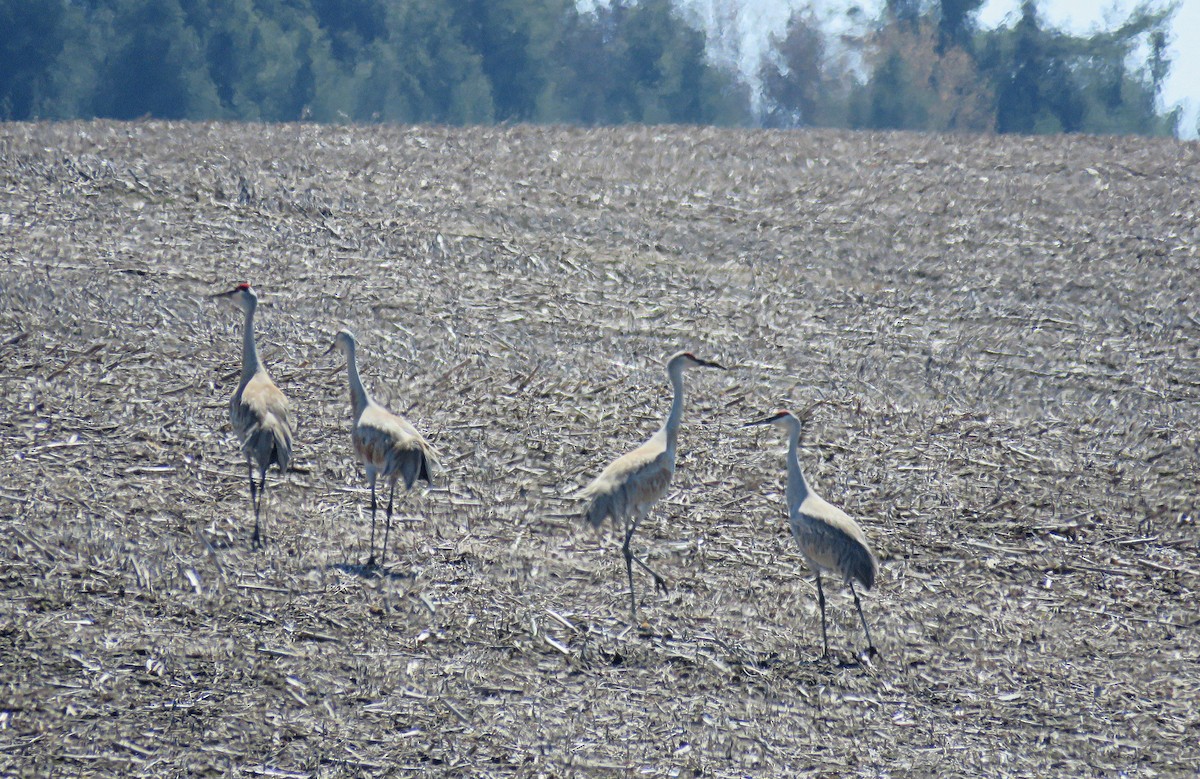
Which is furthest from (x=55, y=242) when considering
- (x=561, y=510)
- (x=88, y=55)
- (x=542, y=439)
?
(x=88, y=55)

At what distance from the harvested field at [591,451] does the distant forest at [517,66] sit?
20.7m

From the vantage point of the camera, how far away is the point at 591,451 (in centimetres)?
1183

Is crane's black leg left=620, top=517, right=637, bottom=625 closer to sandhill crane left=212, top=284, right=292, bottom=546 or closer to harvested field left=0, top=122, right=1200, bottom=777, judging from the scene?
Result: harvested field left=0, top=122, right=1200, bottom=777

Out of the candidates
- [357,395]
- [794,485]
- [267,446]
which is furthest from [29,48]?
[794,485]

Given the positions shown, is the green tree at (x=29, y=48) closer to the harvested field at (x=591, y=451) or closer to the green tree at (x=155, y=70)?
the green tree at (x=155, y=70)

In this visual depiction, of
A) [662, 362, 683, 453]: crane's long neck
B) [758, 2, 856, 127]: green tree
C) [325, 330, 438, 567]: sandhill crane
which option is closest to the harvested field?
[325, 330, 438, 567]: sandhill crane

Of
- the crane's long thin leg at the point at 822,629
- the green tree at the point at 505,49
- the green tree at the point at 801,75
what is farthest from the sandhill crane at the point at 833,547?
the green tree at the point at 801,75

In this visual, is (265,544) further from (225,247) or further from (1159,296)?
(1159,296)

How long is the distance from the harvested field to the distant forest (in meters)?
20.7

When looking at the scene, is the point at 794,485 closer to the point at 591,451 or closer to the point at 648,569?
the point at 648,569

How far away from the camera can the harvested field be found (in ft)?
24.8

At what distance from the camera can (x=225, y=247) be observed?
15633 mm

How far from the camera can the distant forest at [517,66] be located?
39.7 meters

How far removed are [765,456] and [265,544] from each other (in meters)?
4.51
